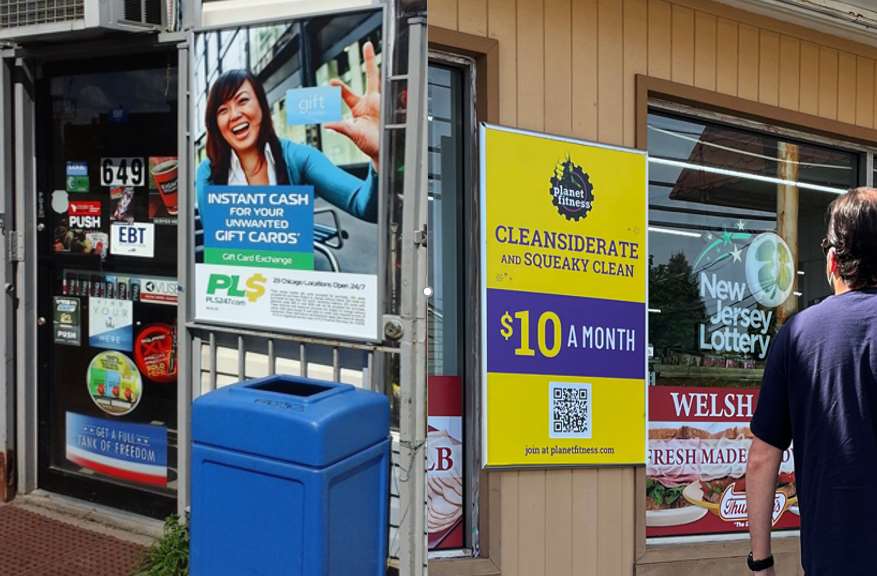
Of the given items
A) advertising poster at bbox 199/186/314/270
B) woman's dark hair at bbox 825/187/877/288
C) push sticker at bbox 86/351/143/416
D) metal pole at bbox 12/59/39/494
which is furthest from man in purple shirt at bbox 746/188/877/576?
metal pole at bbox 12/59/39/494

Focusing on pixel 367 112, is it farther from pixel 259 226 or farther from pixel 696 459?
pixel 696 459

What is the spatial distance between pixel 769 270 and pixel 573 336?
1.79m

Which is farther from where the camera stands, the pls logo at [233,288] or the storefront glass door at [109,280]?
the storefront glass door at [109,280]

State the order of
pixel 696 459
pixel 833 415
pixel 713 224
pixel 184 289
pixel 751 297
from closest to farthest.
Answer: pixel 833 415
pixel 184 289
pixel 696 459
pixel 713 224
pixel 751 297

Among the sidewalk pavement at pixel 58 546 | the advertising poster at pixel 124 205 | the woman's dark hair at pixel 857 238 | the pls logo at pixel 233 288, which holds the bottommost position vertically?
the sidewalk pavement at pixel 58 546

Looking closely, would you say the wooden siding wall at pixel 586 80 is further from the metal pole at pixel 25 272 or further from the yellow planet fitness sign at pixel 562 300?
the metal pole at pixel 25 272

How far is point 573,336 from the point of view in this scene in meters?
4.04

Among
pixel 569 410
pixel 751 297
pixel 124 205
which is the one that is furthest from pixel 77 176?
pixel 751 297

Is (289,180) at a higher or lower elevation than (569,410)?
higher

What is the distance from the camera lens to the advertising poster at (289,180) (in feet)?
11.3

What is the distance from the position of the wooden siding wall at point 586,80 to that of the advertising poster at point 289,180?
57cm

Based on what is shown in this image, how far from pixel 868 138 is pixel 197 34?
4175 mm

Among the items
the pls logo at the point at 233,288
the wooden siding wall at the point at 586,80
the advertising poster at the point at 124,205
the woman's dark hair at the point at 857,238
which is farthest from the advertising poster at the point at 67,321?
the woman's dark hair at the point at 857,238

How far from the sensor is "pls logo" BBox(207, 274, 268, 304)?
3725mm
